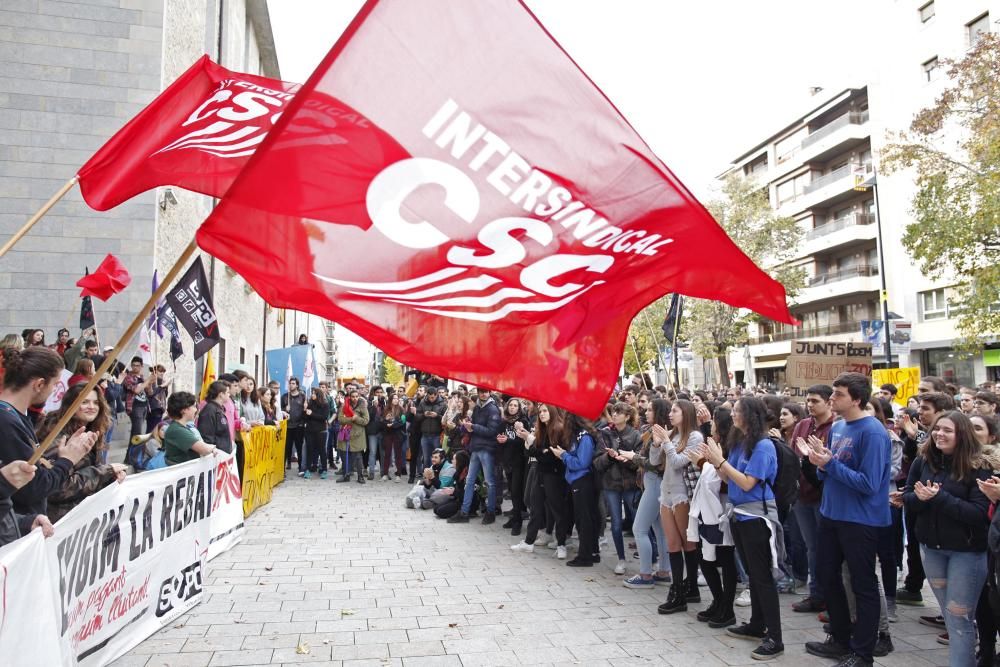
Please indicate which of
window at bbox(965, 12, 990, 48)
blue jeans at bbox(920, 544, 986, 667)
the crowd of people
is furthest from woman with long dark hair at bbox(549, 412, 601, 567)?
window at bbox(965, 12, 990, 48)

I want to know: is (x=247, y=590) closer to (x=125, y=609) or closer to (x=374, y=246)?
(x=125, y=609)

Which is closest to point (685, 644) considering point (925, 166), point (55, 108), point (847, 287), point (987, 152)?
point (55, 108)

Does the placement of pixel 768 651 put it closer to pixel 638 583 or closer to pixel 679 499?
pixel 679 499

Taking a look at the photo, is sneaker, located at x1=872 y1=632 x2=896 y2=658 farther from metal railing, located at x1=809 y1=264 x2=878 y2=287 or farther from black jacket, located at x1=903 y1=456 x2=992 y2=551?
metal railing, located at x1=809 y1=264 x2=878 y2=287

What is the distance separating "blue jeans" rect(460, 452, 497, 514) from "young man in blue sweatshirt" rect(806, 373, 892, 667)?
5850 millimetres

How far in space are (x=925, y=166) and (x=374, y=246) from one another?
64.0ft

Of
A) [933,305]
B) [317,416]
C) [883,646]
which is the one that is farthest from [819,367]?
[933,305]

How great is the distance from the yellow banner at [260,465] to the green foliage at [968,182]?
53.7 ft

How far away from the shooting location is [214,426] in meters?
8.42

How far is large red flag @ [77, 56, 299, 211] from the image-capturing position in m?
4.86

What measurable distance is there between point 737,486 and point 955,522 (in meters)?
1.40

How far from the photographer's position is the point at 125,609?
4906mm

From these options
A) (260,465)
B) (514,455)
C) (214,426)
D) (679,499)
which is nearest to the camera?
(679,499)

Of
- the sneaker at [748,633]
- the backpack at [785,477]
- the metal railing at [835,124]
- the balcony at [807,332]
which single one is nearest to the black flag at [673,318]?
the backpack at [785,477]
